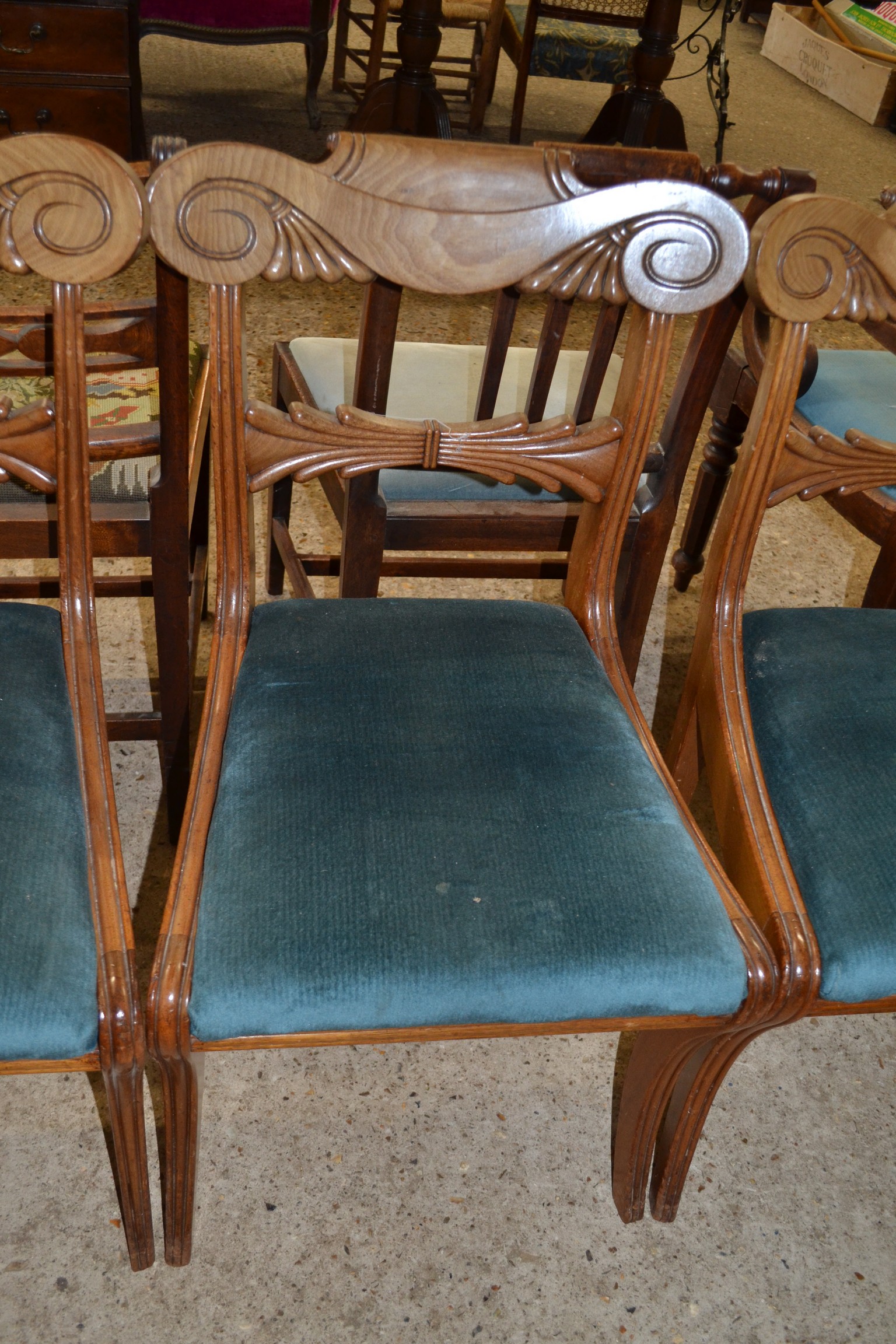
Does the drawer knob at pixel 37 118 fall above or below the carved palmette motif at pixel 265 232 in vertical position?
below

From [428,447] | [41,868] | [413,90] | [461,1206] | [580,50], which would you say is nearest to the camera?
[41,868]

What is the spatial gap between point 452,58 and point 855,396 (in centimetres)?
383

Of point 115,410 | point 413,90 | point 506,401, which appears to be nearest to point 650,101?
point 413,90

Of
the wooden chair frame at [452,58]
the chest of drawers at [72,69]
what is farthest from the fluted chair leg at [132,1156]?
the wooden chair frame at [452,58]

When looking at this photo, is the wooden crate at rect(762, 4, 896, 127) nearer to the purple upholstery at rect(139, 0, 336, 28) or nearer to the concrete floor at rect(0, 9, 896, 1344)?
the purple upholstery at rect(139, 0, 336, 28)

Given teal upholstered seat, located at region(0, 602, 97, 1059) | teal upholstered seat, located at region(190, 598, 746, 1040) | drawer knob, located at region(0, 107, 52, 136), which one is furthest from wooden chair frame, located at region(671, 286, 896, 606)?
drawer knob, located at region(0, 107, 52, 136)

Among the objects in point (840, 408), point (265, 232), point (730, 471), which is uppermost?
point (265, 232)

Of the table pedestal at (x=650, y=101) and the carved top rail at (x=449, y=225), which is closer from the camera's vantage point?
the carved top rail at (x=449, y=225)

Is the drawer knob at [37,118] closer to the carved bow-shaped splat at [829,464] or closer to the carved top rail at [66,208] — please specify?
the carved top rail at [66,208]

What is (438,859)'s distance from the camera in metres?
0.88

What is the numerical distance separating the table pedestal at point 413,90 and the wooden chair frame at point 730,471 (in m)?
1.64

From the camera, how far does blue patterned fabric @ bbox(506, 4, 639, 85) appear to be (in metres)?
4.13

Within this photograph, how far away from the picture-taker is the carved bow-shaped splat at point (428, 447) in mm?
1039

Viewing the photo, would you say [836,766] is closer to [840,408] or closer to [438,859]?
[438,859]
